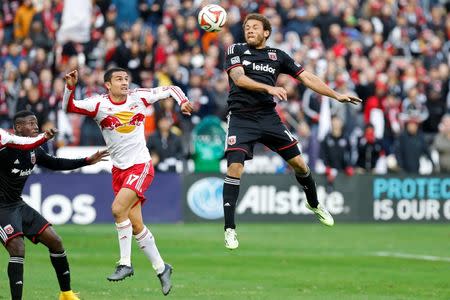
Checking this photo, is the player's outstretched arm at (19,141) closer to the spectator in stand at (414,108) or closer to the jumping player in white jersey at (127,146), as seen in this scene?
the jumping player in white jersey at (127,146)

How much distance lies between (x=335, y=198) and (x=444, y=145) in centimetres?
338

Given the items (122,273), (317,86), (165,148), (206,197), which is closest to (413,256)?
(317,86)

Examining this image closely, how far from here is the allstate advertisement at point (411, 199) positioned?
3042 centimetres

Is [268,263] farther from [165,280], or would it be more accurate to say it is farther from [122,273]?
[122,273]

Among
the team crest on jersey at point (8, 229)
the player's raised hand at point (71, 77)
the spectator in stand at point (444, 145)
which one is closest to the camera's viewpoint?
the team crest on jersey at point (8, 229)

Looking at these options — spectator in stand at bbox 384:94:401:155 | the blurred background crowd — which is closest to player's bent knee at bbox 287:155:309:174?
the blurred background crowd

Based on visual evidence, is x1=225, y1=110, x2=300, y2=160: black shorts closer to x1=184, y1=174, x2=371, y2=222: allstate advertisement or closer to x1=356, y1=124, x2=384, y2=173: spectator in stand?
x1=184, y1=174, x2=371, y2=222: allstate advertisement

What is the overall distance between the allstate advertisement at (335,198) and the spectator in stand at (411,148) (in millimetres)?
587

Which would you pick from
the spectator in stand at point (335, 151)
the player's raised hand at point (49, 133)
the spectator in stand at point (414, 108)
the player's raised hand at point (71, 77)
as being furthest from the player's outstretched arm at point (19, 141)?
the spectator in stand at point (414, 108)

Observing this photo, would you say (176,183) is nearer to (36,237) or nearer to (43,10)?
(43,10)

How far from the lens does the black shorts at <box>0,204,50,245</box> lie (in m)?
14.4

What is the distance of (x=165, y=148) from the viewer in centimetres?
2902

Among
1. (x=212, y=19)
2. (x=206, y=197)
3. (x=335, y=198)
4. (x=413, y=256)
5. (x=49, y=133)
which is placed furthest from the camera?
(x=335, y=198)

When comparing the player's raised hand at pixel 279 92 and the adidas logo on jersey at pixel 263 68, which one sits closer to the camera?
the player's raised hand at pixel 279 92
